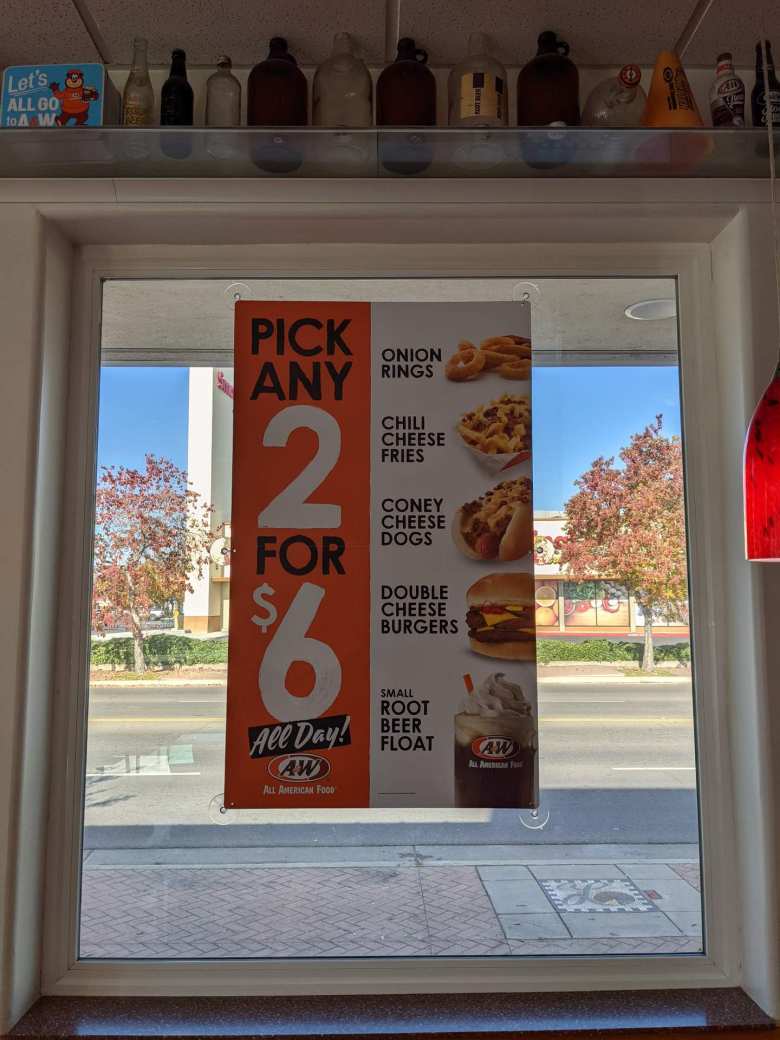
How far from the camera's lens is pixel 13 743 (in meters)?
1.63

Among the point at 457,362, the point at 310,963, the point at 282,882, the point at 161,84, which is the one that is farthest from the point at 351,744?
the point at 161,84

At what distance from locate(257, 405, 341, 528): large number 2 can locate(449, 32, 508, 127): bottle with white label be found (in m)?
0.64

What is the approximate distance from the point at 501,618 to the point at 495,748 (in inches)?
10.4

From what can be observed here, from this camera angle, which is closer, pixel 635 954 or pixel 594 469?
pixel 635 954

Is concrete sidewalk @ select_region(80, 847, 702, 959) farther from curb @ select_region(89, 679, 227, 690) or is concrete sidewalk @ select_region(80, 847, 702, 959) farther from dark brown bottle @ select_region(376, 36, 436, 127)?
dark brown bottle @ select_region(376, 36, 436, 127)

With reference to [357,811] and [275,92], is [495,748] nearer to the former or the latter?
[357,811]

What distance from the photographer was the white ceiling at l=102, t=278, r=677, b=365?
190cm

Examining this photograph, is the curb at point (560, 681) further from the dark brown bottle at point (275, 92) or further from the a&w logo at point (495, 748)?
the dark brown bottle at point (275, 92)

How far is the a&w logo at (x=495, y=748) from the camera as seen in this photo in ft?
5.82

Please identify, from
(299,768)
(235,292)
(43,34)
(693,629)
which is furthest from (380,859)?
(43,34)

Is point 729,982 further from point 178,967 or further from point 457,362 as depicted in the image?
point 457,362

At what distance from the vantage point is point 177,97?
1730mm

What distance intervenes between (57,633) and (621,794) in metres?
1.21

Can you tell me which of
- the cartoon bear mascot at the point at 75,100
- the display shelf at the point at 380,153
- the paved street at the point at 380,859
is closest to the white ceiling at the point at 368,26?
the cartoon bear mascot at the point at 75,100
